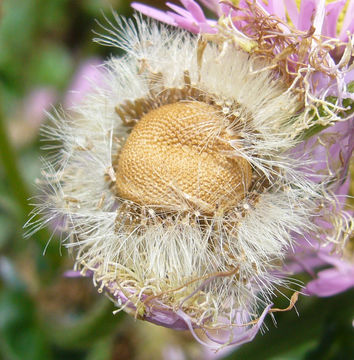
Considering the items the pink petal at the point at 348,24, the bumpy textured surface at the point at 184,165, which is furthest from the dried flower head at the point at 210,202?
the pink petal at the point at 348,24

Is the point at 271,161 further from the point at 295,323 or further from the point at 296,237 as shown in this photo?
the point at 295,323

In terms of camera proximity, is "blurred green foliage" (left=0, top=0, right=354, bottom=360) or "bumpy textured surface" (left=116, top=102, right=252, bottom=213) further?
"blurred green foliage" (left=0, top=0, right=354, bottom=360)

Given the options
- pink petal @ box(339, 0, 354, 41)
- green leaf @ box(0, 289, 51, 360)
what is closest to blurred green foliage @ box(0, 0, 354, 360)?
green leaf @ box(0, 289, 51, 360)

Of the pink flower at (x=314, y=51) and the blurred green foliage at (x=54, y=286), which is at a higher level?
the pink flower at (x=314, y=51)

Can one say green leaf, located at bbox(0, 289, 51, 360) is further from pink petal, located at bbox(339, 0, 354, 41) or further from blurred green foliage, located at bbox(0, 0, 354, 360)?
pink petal, located at bbox(339, 0, 354, 41)

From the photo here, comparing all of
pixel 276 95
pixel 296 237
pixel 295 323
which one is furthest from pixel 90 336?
pixel 276 95

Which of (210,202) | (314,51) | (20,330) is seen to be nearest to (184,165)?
(210,202)

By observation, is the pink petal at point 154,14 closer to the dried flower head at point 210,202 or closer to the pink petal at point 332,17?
the dried flower head at point 210,202
